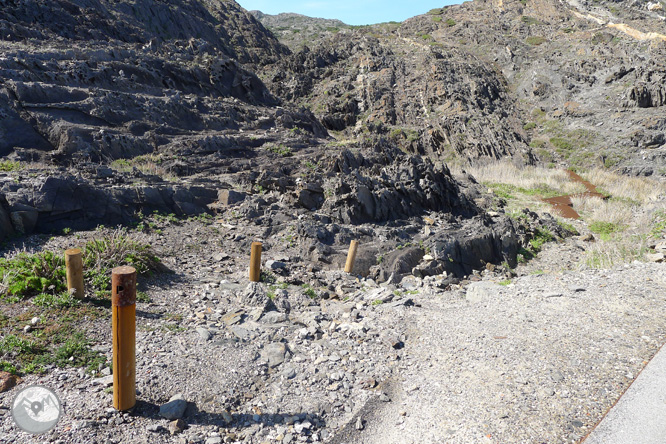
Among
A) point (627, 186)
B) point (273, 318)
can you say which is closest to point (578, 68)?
point (627, 186)

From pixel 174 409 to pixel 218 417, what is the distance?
15.8 inches

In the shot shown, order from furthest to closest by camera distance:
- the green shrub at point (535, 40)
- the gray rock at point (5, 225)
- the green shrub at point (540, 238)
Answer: the green shrub at point (535, 40) < the green shrub at point (540, 238) < the gray rock at point (5, 225)

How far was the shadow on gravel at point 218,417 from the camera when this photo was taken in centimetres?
348

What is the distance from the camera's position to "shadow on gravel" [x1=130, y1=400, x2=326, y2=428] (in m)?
3.48

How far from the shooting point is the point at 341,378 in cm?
426

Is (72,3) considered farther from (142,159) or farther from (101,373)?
(101,373)

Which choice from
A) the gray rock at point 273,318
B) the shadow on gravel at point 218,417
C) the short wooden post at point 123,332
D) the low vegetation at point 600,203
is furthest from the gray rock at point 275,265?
the low vegetation at point 600,203

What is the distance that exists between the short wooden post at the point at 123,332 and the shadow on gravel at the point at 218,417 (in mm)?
178

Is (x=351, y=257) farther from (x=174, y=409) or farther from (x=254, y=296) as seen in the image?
(x=174, y=409)

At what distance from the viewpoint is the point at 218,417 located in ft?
11.8

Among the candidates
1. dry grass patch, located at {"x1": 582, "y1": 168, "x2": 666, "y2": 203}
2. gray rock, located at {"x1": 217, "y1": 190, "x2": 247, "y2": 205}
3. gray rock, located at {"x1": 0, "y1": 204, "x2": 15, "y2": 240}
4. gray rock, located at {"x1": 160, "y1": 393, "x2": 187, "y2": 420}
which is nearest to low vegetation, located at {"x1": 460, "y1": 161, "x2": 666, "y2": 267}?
dry grass patch, located at {"x1": 582, "y1": 168, "x2": 666, "y2": 203}

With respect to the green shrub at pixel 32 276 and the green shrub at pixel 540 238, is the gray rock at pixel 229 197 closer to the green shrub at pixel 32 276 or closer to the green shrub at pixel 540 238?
the green shrub at pixel 32 276

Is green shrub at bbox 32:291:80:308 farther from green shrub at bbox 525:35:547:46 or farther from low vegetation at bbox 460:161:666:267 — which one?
green shrub at bbox 525:35:547:46

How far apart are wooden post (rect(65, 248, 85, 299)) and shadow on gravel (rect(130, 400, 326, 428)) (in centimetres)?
214
